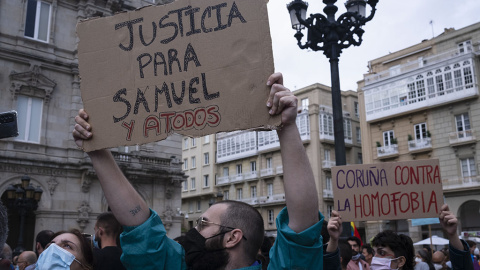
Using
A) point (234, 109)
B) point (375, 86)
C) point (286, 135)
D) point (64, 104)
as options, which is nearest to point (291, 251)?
point (286, 135)

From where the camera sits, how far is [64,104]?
19.4m

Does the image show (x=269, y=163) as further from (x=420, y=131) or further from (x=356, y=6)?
(x=356, y=6)

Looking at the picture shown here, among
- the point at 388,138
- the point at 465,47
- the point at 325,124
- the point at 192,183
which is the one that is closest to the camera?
the point at 465,47

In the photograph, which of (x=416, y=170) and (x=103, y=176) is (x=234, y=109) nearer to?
(x=103, y=176)

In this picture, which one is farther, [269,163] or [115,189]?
[269,163]

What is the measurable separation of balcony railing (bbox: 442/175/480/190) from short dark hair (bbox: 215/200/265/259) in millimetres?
31543

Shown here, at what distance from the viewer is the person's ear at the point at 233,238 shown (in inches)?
97.0

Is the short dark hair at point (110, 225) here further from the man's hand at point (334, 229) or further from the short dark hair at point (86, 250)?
the man's hand at point (334, 229)

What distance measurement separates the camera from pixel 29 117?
18.3 meters

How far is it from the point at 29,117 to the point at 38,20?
4253 mm

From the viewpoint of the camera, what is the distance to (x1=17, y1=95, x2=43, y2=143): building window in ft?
59.4

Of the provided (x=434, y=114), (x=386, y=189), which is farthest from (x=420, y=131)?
(x=386, y=189)

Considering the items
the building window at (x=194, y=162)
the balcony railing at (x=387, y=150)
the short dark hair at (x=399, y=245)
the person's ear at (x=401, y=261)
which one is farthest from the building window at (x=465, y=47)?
the building window at (x=194, y=162)

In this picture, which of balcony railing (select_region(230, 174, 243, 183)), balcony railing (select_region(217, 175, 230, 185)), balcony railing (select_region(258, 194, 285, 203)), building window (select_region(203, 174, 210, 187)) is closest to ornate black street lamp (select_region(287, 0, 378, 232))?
balcony railing (select_region(258, 194, 285, 203))
